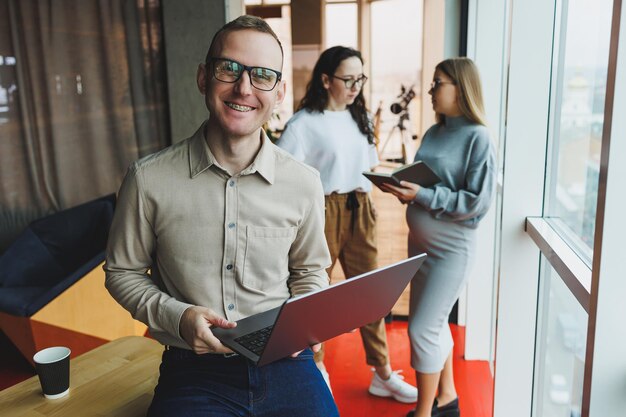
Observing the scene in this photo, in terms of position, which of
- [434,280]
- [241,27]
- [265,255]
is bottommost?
[434,280]

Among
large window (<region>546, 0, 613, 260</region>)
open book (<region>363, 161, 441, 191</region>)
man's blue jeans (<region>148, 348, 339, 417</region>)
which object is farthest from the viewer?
open book (<region>363, 161, 441, 191</region>)

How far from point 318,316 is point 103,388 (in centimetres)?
79

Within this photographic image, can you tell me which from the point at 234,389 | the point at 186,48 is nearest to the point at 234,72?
the point at 234,389

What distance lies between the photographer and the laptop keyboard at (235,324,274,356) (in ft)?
4.46

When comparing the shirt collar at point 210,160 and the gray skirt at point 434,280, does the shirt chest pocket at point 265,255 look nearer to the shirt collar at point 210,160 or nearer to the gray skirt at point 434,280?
the shirt collar at point 210,160

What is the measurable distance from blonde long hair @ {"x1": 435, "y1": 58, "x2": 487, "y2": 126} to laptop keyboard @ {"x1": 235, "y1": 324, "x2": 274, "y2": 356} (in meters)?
1.47

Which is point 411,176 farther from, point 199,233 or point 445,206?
point 199,233

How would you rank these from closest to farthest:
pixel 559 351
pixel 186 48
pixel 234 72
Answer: pixel 234 72
pixel 559 351
pixel 186 48

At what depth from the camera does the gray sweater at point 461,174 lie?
2.44 m

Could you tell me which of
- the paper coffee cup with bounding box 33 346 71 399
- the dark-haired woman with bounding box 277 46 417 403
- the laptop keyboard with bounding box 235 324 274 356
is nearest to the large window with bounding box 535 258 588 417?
the dark-haired woman with bounding box 277 46 417 403

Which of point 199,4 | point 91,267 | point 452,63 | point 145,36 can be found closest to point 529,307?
A: point 452,63

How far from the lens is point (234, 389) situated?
152cm

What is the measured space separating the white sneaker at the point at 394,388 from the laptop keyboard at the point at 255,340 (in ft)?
5.92

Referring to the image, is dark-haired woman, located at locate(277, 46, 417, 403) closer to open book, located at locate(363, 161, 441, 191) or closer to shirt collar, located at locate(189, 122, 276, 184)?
open book, located at locate(363, 161, 441, 191)
